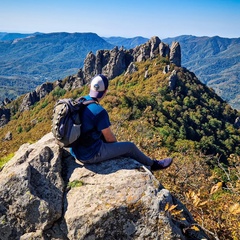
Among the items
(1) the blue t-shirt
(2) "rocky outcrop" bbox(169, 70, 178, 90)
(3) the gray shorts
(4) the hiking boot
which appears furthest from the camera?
(2) "rocky outcrop" bbox(169, 70, 178, 90)

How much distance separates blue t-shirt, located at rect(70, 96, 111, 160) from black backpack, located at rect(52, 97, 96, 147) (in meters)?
0.19

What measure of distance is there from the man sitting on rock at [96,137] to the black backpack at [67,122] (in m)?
0.20

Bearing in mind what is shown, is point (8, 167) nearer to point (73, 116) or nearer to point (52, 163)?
point (52, 163)

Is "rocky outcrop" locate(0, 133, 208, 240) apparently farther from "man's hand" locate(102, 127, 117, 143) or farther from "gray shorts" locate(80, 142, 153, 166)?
"man's hand" locate(102, 127, 117, 143)

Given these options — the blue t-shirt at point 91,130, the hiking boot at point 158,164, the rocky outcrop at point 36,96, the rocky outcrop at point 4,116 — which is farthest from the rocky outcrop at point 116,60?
the blue t-shirt at point 91,130

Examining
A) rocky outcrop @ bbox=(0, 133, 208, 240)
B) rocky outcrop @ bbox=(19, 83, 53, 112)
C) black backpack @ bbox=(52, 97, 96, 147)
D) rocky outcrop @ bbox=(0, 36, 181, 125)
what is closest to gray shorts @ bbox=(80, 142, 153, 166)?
rocky outcrop @ bbox=(0, 133, 208, 240)

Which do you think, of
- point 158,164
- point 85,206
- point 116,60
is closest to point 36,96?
point 116,60

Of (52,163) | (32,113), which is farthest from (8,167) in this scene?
(32,113)

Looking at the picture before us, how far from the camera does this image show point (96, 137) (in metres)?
6.46

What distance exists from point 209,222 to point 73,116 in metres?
4.30

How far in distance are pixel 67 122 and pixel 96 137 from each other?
30.9 inches

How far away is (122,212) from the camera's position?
5.39 metres

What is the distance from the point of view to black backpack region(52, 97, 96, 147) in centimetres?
602

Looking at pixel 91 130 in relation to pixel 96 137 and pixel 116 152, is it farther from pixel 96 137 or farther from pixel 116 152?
pixel 116 152
